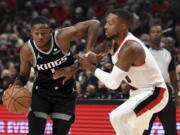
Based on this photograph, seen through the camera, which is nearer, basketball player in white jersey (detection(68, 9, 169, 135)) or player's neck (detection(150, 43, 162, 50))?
basketball player in white jersey (detection(68, 9, 169, 135))

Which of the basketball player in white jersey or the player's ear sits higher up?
the player's ear

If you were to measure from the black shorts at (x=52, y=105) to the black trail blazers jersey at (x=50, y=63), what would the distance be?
0.25ft

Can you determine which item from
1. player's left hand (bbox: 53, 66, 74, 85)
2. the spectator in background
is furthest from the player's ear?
the spectator in background

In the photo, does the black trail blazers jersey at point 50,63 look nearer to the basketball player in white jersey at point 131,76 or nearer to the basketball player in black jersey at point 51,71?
the basketball player in black jersey at point 51,71

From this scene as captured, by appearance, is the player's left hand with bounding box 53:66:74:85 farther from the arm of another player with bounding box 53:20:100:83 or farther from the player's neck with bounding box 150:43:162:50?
the player's neck with bounding box 150:43:162:50

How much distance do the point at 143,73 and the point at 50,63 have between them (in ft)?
4.04

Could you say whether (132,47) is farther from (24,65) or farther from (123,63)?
(24,65)

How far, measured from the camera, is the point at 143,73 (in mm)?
5617

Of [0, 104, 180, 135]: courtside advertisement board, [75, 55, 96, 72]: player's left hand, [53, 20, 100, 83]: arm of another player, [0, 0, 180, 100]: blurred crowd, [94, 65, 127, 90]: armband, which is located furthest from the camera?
[0, 0, 180, 100]: blurred crowd

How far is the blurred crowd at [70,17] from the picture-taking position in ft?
39.2

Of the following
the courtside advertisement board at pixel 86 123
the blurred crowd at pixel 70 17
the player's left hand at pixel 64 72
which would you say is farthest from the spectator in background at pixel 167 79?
the blurred crowd at pixel 70 17

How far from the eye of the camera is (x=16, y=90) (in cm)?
628

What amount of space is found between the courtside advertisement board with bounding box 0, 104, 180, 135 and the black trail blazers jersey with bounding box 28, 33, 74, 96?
1846 millimetres

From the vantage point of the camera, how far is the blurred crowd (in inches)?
470
